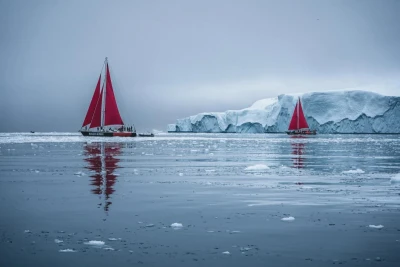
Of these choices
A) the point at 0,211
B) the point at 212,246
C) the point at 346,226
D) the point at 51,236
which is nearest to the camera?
the point at 212,246

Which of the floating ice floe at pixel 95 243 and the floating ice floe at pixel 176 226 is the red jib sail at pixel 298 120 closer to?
the floating ice floe at pixel 176 226

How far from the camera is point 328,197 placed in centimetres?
905

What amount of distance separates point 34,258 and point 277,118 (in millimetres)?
106606

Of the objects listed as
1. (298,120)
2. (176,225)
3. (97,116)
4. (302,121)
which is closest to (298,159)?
(176,225)

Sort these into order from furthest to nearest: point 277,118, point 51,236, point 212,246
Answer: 1. point 277,118
2. point 51,236
3. point 212,246

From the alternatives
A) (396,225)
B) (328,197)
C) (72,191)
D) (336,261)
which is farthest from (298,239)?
(72,191)

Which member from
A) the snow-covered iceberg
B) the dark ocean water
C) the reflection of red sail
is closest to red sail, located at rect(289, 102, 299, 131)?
the snow-covered iceberg

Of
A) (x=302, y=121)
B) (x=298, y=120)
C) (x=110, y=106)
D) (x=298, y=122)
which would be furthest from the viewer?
(x=302, y=121)

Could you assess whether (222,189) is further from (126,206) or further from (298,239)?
(298,239)

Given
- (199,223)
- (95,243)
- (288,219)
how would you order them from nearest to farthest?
1. (95,243)
2. (199,223)
3. (288,219)

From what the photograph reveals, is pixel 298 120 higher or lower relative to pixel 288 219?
higher

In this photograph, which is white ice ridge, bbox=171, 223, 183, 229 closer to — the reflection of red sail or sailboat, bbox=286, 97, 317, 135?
the reflection of red sail

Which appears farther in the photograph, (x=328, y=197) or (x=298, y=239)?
(x=328, y=197)

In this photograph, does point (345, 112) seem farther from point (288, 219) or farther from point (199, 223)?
point (199, 223)
